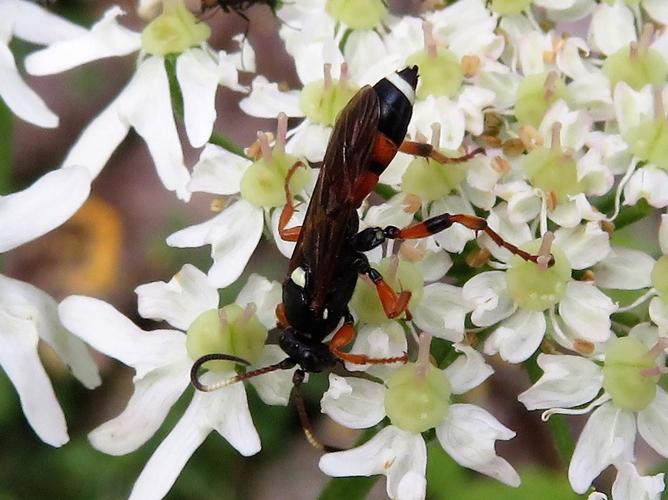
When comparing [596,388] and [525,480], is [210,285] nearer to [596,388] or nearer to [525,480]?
[596,388]

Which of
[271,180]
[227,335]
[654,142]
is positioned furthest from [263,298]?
[654,142]

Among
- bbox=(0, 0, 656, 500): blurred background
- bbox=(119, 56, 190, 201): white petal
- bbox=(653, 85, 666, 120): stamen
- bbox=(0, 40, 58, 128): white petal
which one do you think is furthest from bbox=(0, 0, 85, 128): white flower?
bbox=(653, 85, 666, 120): stamen

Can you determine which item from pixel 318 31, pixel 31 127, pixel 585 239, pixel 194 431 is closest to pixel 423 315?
pixel 585 239

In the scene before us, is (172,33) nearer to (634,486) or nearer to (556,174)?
(556,174)

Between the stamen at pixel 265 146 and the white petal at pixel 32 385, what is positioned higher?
the stamen at pixel 265 146

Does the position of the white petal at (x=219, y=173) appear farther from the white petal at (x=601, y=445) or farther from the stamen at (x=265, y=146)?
the white petal at (x=601, y=445)

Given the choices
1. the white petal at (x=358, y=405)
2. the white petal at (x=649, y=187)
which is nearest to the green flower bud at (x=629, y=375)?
the white petal at (x=649, y=187)

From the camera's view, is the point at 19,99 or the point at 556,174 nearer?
the point at 556,174
